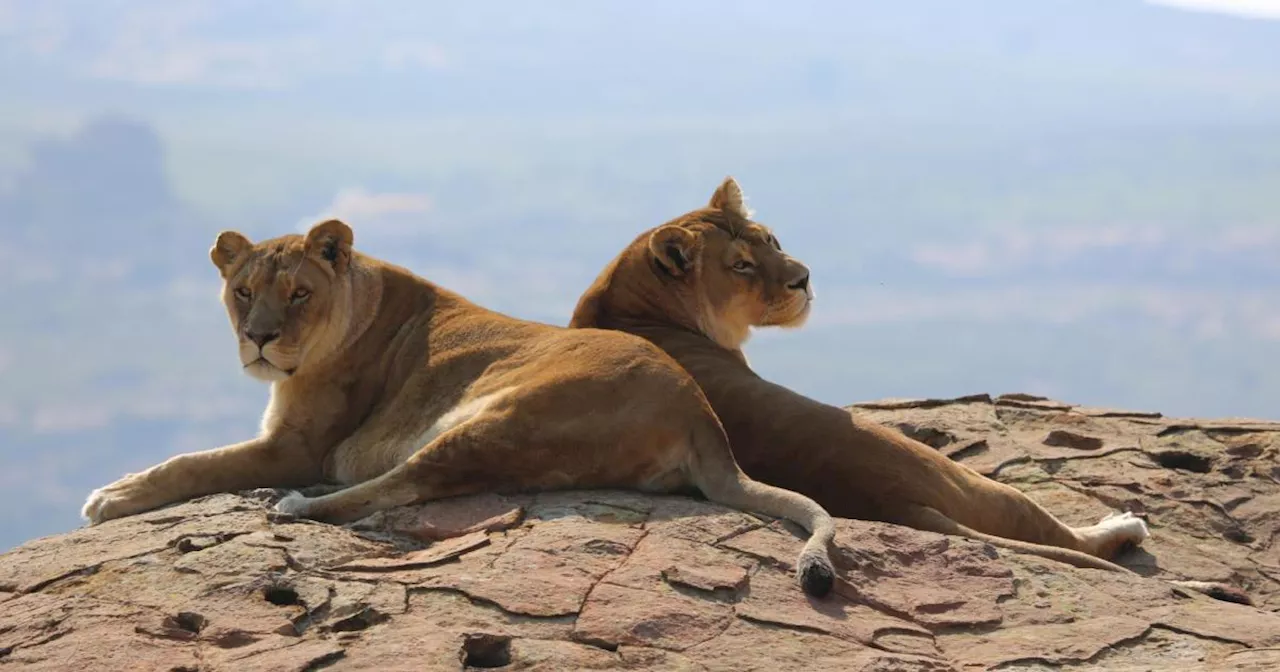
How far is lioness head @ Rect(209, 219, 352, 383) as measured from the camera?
8586 millimetres

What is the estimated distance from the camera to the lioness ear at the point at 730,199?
33.8 ft

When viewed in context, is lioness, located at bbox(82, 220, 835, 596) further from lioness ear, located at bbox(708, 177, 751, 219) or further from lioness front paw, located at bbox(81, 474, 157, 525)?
lioness ear, located at bbox(708, 177, 751, 219)

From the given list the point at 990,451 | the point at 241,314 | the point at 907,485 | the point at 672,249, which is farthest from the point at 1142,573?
the point at 241,314

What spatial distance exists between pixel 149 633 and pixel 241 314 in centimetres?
265

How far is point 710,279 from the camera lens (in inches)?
391

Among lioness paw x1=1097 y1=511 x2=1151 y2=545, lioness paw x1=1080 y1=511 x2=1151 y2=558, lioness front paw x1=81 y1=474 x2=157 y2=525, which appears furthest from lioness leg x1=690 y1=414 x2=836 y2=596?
lioness front paw x1=81 y1=474 x2=157 y2=525

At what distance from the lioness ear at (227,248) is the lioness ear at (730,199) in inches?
112

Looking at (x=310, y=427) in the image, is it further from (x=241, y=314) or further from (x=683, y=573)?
(x=683, y=573)

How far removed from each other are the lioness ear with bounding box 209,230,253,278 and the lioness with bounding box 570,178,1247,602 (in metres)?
1.98

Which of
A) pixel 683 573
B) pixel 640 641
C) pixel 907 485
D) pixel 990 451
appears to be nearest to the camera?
pixel 640 641

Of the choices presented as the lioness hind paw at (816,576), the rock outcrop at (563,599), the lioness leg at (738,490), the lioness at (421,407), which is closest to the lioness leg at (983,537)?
the rock outcrop at (563,599)

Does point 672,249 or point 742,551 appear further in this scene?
point 672,249

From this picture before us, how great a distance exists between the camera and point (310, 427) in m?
8.63

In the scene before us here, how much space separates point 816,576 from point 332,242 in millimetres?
3324
